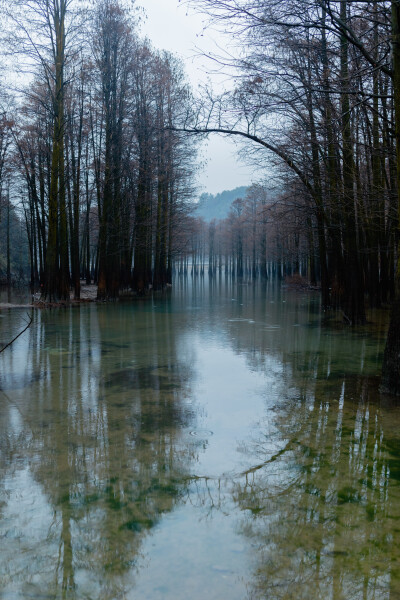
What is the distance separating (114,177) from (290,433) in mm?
20456

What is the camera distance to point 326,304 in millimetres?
20000

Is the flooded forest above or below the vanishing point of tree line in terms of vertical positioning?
below

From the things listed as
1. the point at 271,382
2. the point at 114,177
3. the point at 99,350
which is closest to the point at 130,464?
the point at 271,382

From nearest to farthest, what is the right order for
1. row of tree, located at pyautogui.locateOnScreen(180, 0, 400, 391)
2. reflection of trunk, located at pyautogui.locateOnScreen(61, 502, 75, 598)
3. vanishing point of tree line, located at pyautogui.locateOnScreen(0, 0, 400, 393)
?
reflection of trunk, located at pyautogui.locateOnScreen(61, 502, 75, 598) → row of tree, located at pyautogui.locateOnScreen(180, 0, 400, 391) → vanishing point of tree line, located at pyautogui.locateOnScreen(0, 0, 400, 393)

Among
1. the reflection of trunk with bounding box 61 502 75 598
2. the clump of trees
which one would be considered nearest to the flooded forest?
the reflection of trunk with bounding box 61 502 75 598

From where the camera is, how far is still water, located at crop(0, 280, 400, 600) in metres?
2.86

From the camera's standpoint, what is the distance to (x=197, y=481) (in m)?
4.11

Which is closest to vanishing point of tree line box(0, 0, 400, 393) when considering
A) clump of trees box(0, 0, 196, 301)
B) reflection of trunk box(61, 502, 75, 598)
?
clump of trees box(0, 0, 196, 301)

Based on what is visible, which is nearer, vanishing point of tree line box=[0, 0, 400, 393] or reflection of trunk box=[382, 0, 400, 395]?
reflection of trunk box=[382, 0, 400, 395]

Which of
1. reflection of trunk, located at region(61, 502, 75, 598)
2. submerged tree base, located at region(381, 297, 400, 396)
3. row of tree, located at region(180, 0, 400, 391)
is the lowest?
reflection of trunk, located at region(61, 502, 75, 598)

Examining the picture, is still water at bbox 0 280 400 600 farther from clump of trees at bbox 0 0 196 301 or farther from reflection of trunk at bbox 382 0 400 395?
clump of trees at bbox 0 0 196 301

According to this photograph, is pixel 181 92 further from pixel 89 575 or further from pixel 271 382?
pixel 89 575

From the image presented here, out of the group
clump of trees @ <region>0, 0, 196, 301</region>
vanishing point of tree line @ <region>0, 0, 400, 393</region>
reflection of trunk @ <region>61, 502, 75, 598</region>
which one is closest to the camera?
reflection of trunk @ <region>61, 502, 75, 598</region>

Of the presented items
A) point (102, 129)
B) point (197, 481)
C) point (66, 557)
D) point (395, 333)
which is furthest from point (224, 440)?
point (102, 129)
